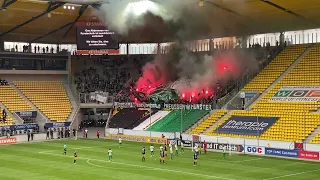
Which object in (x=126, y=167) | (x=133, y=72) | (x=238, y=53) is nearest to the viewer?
(x=126, y=167)

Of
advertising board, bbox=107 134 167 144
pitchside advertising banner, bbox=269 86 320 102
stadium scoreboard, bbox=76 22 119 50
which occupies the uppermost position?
stadium scoreboard, bbox=76 22 119 50

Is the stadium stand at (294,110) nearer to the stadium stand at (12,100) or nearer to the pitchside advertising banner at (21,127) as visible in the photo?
the pitchside advertising banner at (21,127)

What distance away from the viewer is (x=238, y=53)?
61.6 meters

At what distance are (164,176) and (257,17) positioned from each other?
22.9 m

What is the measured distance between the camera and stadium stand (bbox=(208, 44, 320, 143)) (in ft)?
151

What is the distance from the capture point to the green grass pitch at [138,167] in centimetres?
3462

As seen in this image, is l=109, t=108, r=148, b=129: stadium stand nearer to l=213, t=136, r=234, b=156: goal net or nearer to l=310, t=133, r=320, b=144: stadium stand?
l=213, t=136, r=234, b=156: goal net

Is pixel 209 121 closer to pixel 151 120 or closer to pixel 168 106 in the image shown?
pixel 151 120

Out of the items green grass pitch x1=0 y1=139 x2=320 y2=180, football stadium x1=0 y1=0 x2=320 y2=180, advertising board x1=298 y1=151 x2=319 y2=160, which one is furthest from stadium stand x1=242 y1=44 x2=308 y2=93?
advertising board x1=298 y1=151 x2=319 y2=160

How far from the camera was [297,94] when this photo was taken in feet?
174

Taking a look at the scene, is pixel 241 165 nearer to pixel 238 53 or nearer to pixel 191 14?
pixel 191 14

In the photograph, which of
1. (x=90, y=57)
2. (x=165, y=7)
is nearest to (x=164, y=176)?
(x=165, y=7)

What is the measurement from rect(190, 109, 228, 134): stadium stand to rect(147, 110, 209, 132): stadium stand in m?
1.21

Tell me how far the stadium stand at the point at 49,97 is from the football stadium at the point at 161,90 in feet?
0.65
